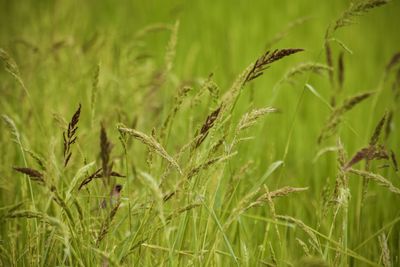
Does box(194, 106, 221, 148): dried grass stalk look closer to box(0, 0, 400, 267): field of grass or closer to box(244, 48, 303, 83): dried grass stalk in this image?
box(0, 0, 400, 267): field of grass

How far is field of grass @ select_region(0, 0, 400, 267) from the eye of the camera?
1219mm

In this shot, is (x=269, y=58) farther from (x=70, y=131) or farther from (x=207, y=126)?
(x=70, y=131)

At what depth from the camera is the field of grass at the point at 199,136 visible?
1219mm

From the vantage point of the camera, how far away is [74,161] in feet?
6.35

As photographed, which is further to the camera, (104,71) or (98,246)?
(104,71)

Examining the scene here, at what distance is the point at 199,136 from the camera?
3.74ft

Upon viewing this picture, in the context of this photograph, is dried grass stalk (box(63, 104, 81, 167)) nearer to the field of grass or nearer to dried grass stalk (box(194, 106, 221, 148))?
the field of grass

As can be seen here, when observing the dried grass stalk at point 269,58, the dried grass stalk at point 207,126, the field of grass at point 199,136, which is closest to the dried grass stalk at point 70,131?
the field of grass at point 199,136

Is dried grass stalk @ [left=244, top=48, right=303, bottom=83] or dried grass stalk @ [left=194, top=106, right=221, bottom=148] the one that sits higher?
dried grass stalk @ [left=244, top=48, right=303, bottom=83]

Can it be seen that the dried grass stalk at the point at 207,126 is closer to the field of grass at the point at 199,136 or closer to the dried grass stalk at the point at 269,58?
the field of grass at the point at 199,136

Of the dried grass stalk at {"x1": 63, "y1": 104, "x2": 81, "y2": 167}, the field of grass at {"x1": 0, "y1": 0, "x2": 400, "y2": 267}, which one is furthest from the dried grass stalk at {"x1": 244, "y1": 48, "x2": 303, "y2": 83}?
the dried grass stalk at {"x1": 63, "y1": 104, "x2": 81, "y2": 167}

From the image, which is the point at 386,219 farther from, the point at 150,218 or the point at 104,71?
the point at 104,71

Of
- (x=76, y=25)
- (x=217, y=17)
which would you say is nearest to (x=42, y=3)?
(x=76, y=25)

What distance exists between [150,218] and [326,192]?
0.43m
